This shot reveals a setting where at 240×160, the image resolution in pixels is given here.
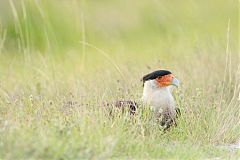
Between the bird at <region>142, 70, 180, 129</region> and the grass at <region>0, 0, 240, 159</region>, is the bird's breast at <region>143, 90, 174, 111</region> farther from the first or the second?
the grass at <region>0, 0, 240, 159</region>

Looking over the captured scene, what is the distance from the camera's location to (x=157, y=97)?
7441mm

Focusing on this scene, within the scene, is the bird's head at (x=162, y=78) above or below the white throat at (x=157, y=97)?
above

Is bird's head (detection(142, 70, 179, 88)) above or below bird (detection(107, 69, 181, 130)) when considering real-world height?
above

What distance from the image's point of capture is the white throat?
24.2 feet

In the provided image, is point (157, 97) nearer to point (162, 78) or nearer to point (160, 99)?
point (160, 99)

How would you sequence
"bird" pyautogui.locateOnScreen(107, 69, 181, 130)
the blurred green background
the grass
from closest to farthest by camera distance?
the grass, "bird" pyautogui.locateOnScreen(107, 69, 181, 130), the blurred green background

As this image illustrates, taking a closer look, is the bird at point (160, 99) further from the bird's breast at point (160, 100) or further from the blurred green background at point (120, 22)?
the blurred green background at point (120, 22)

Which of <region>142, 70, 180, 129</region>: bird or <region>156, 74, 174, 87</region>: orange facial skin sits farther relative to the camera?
<region>156, 74, 174, 87</region>: orange facial skin

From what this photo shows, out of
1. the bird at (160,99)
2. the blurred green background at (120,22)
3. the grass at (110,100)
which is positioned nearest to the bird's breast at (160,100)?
the bird at (160,99)

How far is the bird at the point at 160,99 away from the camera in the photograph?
7.29 m

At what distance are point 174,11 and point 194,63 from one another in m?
5.96

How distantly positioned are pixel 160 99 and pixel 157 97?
4 cm

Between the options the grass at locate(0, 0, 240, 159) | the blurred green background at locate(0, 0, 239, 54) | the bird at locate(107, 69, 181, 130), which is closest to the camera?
the grass at locate(0, 0, 240, 159)

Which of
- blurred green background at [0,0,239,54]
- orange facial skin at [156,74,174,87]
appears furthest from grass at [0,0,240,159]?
orange facial skin at [156,74,174,87]
